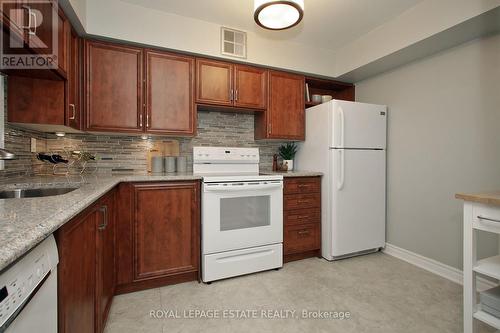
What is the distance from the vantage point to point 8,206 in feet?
3.12

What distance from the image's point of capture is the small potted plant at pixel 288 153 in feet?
10.4

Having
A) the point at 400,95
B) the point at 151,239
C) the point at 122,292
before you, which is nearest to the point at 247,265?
the point at 151,239

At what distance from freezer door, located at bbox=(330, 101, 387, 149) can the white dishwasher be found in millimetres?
2483

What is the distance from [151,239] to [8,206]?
1.26 metres

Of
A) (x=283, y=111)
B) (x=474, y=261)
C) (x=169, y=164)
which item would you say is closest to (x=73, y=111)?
(x=169, y=164)

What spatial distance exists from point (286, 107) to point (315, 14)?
975mm

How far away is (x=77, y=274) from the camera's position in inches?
40.4

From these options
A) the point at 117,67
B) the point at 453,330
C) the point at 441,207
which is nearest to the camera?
the point at 453,330

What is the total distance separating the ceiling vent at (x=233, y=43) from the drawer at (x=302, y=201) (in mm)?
1600

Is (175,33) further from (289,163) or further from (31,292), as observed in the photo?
(31,292)

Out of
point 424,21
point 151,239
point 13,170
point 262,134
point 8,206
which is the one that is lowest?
point 151,239

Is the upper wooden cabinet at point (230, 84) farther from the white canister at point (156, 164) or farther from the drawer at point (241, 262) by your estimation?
the drawer at point (241, 262)

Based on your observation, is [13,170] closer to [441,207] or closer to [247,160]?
[247,160]

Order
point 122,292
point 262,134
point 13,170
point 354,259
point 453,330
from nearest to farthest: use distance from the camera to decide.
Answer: point 453,330, point 13,170, point 122,292, point 354,259, point 262,134
